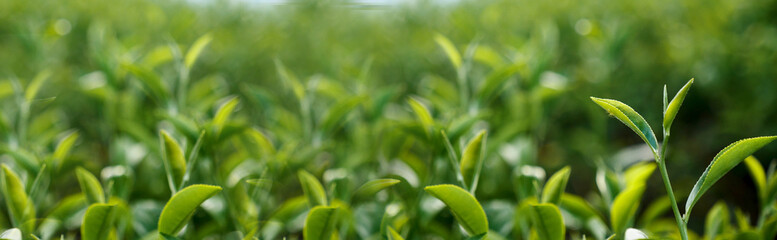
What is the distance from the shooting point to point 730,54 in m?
2.78

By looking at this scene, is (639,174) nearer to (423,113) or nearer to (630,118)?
(630,118)

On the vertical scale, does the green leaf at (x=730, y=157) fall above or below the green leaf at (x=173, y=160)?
above

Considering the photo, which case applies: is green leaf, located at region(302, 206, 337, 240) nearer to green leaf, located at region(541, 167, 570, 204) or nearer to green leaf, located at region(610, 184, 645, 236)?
green leaf, located at region(541, 167, 570, 204)

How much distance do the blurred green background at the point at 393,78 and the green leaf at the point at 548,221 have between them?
1.53ft

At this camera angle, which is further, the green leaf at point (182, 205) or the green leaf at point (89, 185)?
the green leaf at point (89, 185)

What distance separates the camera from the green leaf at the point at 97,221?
105 centimetres

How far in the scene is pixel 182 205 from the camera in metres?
1.03

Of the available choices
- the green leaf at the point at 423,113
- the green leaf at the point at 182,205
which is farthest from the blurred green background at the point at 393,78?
the green leaf at the point at 182,205

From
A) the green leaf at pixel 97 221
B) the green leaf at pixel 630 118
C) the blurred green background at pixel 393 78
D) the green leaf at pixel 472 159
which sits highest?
the green leaf at pixel 630 118

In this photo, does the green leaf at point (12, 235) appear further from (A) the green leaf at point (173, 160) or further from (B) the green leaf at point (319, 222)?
(B) the green leaf at point (319, 222)

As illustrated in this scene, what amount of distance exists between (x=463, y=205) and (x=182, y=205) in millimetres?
525

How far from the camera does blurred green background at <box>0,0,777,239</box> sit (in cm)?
177

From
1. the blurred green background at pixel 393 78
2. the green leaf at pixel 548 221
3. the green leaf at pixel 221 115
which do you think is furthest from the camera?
the blurred green background at pixel 393 78

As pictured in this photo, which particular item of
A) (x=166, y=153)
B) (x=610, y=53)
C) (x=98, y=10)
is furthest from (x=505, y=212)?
(x=98, y=10)
